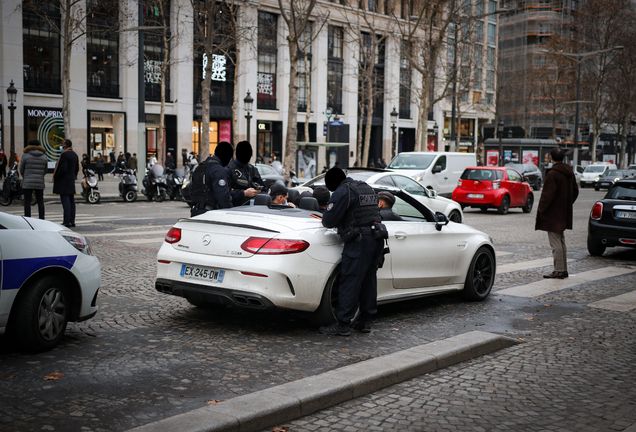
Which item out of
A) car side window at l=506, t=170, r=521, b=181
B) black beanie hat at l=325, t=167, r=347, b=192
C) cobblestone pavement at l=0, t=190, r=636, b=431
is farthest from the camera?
car side window at l=506, t=170, r=521, b=181

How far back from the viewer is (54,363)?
5.30 m

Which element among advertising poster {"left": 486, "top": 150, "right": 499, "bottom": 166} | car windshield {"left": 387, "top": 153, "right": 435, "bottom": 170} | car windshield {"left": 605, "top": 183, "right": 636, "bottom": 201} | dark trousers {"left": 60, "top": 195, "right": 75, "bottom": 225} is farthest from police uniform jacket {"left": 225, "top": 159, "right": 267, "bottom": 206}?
advertising poster {"left": 486, "top": 150, "right": 499, "bottom": 166}

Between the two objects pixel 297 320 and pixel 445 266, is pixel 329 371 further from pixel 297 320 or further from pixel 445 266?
pixel 445 266

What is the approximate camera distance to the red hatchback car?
23797 mm

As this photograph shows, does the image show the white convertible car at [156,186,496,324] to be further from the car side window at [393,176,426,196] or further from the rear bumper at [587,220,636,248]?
the car side window at [393,176,426,196]

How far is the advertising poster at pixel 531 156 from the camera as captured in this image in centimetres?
5022

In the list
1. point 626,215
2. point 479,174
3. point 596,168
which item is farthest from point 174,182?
point 596,168

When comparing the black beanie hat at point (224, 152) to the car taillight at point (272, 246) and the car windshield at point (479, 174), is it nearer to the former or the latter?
the car taillight at point (272, 246)

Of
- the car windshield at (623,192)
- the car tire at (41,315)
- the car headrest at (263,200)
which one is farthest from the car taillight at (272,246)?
the car windshield at (623,192)

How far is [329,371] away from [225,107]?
45.6 m

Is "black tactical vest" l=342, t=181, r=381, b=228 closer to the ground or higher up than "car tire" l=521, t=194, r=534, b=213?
higher up

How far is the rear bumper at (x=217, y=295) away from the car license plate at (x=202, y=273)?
7 cm

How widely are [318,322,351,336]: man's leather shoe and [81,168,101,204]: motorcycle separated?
18732 millimetres

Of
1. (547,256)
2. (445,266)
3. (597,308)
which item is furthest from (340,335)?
(547,256)
